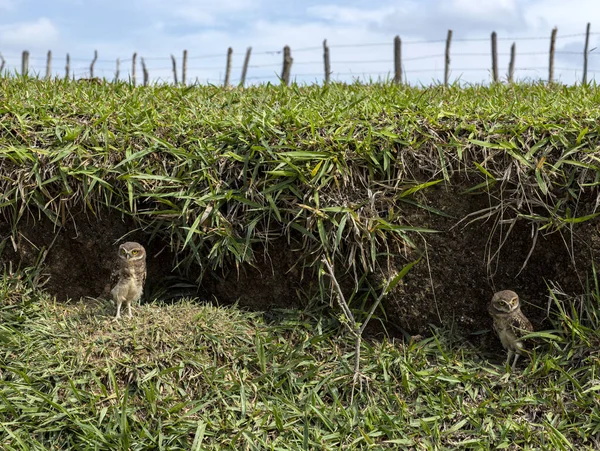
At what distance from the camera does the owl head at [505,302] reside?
11.9 ft

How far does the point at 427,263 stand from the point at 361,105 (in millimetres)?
1225

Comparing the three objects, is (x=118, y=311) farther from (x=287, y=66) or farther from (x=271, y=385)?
(x=287, y=66)

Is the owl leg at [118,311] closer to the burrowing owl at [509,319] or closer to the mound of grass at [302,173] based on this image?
the mound of grass at [302,173]

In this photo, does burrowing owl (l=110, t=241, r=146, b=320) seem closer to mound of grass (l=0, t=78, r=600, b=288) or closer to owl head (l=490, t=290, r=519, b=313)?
mound of grass (l=0, t=78, r=600, b=288)

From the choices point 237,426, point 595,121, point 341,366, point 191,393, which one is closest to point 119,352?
point 191,393

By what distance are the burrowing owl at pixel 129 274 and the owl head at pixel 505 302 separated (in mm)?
1906

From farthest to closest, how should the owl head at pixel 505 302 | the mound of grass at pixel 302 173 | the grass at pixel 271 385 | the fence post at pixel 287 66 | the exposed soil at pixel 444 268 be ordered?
the fence post at pixel 287 66 < the exposed soil at pixel 444 268 < the mound of grass at pixel 302 173 < the owl head at pixel 505 302 < the grass at pixel 271 385

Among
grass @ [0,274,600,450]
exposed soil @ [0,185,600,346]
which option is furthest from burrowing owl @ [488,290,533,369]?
exposed soil @ [0,185,600,346]

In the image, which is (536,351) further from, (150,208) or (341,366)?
(150,208)

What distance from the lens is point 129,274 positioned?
145 inches

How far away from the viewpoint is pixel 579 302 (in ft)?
12.8

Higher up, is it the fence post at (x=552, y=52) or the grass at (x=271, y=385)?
the fence post at (x=552, y=52)

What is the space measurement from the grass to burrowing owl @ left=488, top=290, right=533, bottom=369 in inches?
5.7

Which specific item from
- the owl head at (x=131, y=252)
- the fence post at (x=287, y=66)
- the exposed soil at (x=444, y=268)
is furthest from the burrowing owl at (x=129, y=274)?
the fence post at (x=287, y=66)
